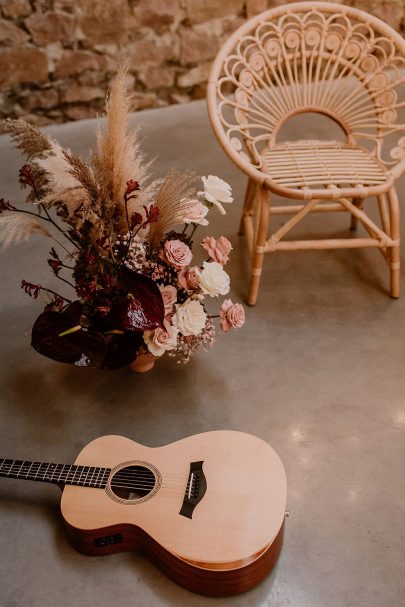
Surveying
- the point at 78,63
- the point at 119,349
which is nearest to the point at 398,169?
the point at 119,349

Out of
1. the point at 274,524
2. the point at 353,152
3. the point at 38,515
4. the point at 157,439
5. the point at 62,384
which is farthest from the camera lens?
the point at 353,152

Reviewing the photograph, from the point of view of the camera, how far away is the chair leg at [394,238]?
2.03m

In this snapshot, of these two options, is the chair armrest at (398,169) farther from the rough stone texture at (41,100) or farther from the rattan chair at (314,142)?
the rough stone texture at (41,100)

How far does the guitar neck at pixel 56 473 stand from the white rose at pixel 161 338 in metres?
0.37

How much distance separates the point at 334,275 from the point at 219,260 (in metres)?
0.88

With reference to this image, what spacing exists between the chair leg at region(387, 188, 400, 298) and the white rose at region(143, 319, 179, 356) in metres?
0.96

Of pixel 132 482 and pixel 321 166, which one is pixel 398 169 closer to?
pixel 321 166

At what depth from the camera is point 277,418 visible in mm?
1768

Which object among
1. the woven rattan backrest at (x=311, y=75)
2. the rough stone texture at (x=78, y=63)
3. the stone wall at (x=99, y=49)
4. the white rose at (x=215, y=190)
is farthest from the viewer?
the rough stone texture at (x=78, y=63)

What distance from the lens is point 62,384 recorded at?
1.88m

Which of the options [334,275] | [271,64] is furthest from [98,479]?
[271,64]

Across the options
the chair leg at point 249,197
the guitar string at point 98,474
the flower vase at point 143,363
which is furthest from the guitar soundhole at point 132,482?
the chair leg at point 249,197

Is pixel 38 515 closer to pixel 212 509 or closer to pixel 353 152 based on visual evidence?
pixel 212 509

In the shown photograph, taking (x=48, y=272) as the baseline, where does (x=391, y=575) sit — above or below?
below
